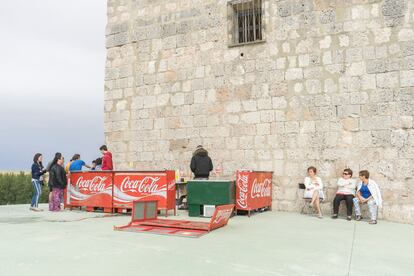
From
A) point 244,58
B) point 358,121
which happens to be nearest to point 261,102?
point 244,58

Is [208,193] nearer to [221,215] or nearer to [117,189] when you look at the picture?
[221,215]

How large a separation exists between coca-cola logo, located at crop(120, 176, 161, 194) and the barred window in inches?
172

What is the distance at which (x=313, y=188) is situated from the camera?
8945mm

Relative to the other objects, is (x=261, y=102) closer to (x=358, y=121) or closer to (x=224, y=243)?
(x=358, y=121)

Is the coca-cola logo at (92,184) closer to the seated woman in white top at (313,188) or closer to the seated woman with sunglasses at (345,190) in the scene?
the seated woman in white top at (313,188)

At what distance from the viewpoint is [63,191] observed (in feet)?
34.2

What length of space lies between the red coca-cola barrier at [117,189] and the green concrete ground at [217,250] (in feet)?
4.84

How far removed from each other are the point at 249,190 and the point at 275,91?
2802 mm

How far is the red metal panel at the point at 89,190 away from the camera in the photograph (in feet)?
31.6

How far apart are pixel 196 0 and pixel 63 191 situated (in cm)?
642

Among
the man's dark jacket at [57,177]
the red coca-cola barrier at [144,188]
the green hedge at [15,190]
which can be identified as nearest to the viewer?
the red coca-cola barrier at [144,188]

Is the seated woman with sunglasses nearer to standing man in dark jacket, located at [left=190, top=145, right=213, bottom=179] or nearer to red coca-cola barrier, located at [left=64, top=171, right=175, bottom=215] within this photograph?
standing man in dark jacket, located at [left=190, top=145, right=213, bottom=179]

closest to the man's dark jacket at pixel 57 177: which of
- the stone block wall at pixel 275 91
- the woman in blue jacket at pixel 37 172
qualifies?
the woman in blue jacket at pixel 37 172

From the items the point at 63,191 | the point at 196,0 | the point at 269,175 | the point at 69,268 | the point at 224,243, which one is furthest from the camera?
the point at 196,0
